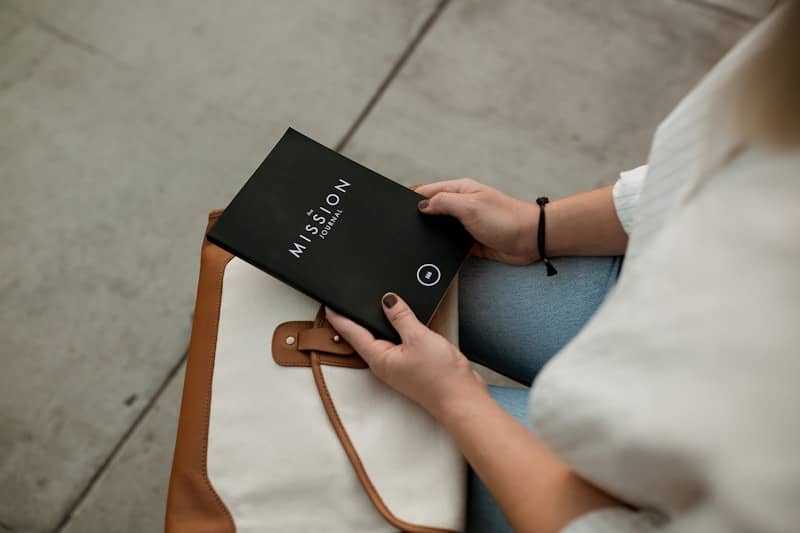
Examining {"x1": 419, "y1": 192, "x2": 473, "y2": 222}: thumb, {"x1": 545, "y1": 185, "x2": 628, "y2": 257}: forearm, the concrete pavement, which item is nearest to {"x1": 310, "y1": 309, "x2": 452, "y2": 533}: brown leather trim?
{"x1": 419, "y1": 192, "x2": 473, "y2": 222}: thumb

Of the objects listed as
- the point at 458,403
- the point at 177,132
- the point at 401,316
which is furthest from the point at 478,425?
the point at 177,132

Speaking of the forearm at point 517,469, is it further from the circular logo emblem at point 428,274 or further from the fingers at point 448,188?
the fingers at point 448,188

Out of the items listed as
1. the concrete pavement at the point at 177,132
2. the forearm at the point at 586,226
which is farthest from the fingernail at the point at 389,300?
the concrete pavement at the point at 177,132

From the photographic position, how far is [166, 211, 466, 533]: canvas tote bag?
63cm

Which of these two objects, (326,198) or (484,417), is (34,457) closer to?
(326,198)

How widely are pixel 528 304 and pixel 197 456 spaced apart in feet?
1.31

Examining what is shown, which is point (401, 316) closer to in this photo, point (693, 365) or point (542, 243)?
point (542, 243)

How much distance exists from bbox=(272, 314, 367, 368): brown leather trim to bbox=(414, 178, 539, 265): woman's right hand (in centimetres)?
18

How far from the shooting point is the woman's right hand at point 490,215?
2.45ft

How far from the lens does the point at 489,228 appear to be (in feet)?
2.48

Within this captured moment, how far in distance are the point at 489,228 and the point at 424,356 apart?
0.62 feet

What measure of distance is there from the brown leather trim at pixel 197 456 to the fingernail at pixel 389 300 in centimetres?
18

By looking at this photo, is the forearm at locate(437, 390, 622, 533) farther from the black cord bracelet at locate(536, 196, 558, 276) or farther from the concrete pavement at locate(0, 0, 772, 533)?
the concrete pavement at locate(0, 0, 772, 533)

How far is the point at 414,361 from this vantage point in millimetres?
636
